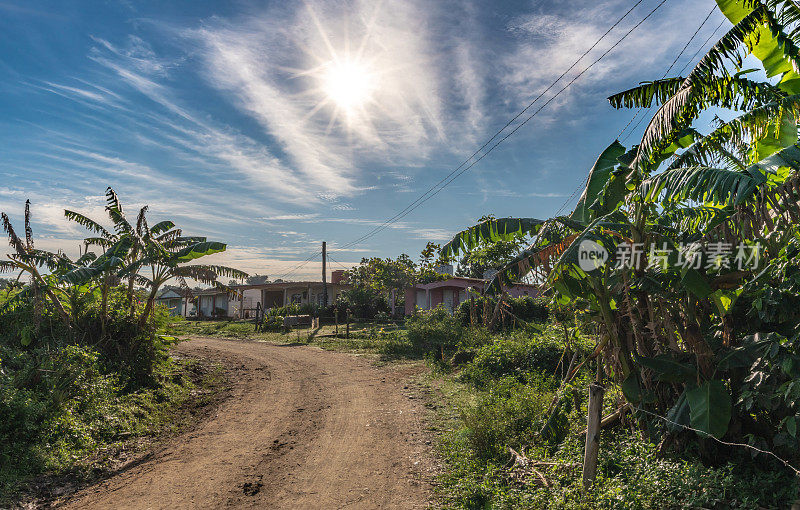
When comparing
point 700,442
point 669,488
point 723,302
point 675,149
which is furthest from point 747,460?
point 675,149

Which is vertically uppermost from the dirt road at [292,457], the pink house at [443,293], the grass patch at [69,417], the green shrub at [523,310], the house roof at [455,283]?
the house roof at [455,283]

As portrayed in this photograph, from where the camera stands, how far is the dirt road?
5.42 m

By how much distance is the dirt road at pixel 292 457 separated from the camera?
5.42 meters

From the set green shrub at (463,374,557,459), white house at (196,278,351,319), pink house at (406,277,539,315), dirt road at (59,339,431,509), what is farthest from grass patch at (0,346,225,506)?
white house at (196,278,351,319)

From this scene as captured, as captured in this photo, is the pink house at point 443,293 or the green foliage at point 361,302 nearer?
the pink house at point 443,293

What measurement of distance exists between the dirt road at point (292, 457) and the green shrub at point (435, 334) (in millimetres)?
4985

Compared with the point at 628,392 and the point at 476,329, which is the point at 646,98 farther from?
the point at 476,329

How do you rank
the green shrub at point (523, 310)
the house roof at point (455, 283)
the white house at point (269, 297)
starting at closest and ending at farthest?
the green shrub at point (523, 310)
the house roof at point (455, 283)
the white house at point (269, 297)

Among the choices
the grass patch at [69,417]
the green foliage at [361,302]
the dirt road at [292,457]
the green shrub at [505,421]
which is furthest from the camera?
the green foliage at [361,302]

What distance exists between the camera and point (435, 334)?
55.8 ft

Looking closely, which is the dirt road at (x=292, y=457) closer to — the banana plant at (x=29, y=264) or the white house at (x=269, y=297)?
the banana plant at (x=29, y=264)

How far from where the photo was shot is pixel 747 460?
4.77 m

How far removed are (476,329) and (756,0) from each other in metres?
12.4

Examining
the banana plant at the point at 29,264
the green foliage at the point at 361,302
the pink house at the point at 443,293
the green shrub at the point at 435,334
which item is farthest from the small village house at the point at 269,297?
the banana plant at the point at 29,264
